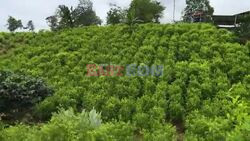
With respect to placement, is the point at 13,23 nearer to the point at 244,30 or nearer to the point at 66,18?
the point at 66,18

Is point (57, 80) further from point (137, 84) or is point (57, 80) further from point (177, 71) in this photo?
point (177, 71)

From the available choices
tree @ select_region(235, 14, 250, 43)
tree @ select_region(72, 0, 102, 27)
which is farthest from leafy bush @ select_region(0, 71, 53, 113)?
tree @ select_region(72, 0, 102, 27)

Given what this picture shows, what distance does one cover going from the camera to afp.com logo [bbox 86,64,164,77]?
40.1ft

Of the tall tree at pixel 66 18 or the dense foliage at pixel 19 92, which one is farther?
the tall tree at pixel 66 18

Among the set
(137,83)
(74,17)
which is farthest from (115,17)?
(137,83)

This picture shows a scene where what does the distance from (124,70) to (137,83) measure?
1578 mm

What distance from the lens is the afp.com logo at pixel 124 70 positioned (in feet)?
40.1

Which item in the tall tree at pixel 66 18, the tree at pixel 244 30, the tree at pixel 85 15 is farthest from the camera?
the tree at pixel 85 15

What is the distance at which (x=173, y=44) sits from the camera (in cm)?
1514

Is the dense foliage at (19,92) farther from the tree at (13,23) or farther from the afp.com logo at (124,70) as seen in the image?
the tree at (13,23)

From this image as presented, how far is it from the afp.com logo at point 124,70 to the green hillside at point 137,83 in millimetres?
212

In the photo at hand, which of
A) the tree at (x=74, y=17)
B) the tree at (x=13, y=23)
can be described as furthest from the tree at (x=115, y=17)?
the tree at (x=13, y=23)

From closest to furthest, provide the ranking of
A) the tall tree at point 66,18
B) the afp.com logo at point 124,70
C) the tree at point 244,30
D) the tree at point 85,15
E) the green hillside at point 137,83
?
the green hillside at point 137,83, the afp.com logo at point 124,70, the tree at point 244,30, the tall tree at point 66,18, the tree at point 85,15

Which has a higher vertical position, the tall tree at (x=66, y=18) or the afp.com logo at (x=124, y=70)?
the tall tree at (x=66, y=18)
